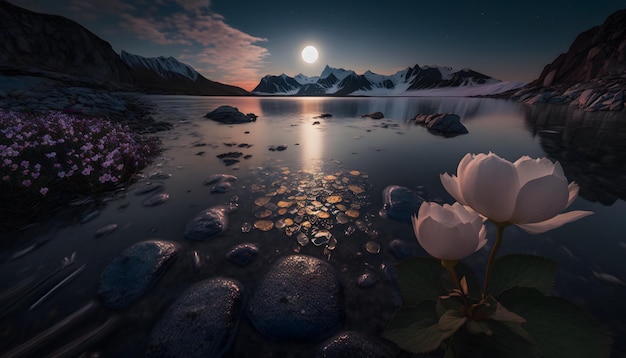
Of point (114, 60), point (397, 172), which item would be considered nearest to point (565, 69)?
point (397, 172)

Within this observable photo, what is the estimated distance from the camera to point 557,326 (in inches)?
48.3

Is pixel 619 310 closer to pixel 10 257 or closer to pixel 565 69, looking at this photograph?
pixel 10 257

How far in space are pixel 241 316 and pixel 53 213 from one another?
4.46 m

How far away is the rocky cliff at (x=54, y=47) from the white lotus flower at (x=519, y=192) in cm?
10307

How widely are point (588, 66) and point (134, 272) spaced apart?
118m

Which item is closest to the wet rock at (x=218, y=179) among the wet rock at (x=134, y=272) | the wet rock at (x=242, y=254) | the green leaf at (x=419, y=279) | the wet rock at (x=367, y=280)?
the wet rock at (x=134, y=272)

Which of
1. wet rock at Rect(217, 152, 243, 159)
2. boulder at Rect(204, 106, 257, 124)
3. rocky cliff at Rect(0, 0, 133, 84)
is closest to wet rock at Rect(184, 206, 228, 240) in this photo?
wet rock at Rect(217, 152, 243, 159)

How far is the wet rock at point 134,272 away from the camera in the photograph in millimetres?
2574

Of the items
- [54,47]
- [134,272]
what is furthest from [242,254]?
[54,47]

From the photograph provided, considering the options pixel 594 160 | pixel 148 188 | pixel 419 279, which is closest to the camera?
pixel 419 279

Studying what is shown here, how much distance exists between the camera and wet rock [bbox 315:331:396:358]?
80.3 inches

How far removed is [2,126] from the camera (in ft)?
19.1

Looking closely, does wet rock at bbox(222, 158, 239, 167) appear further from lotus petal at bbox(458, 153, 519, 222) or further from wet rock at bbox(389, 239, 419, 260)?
lotus petal at bbox(458, 153, 519, 222)

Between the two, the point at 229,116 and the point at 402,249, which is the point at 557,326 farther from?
the point at 229,116
